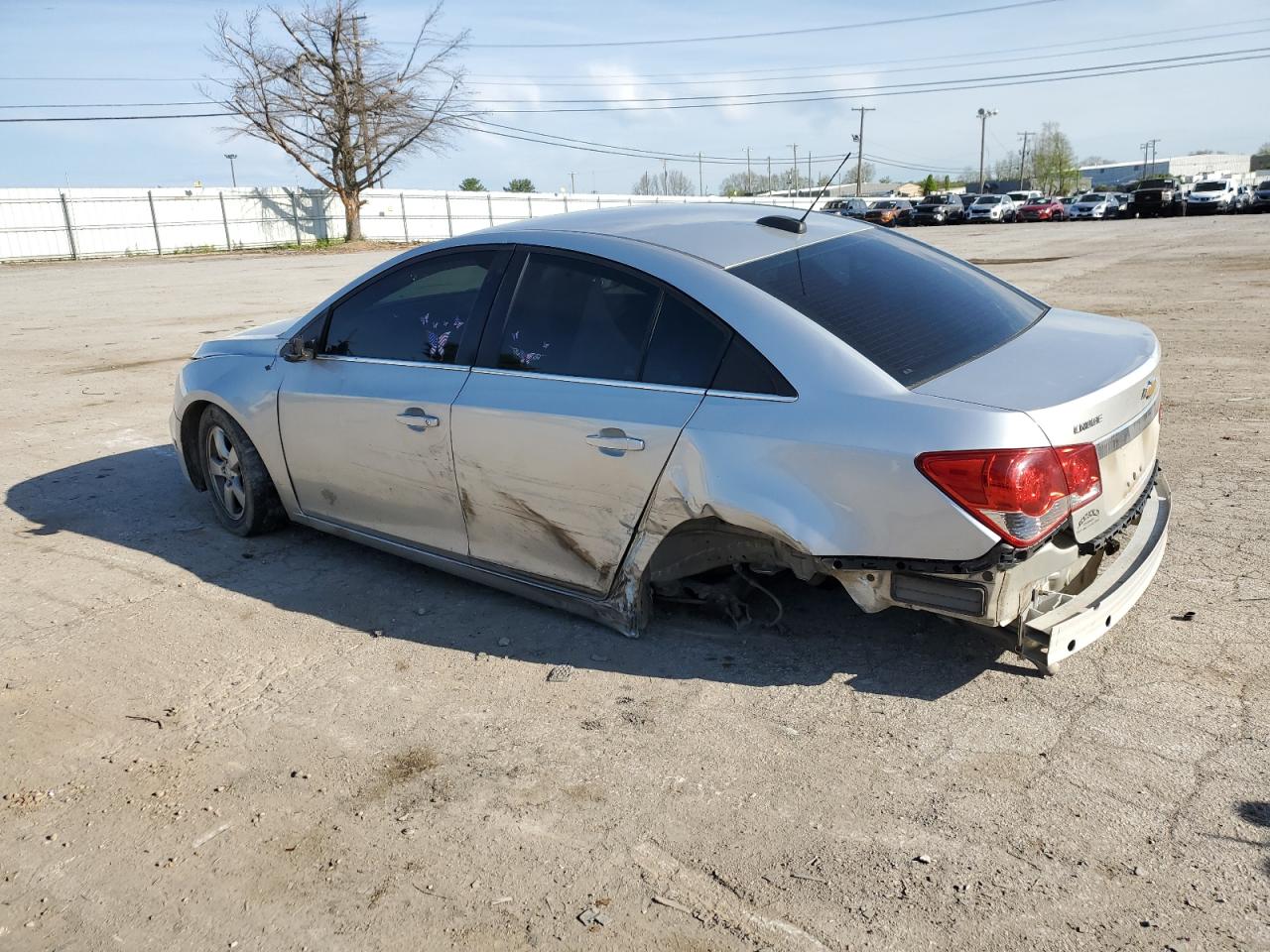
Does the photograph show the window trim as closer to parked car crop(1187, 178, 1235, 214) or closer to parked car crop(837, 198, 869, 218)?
parked car crop(1187, 178, 1235, 214)

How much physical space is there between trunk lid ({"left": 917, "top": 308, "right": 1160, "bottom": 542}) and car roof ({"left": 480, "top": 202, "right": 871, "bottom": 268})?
93 cm

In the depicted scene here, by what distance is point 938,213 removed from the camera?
56.6 meters

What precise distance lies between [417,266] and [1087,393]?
286cm

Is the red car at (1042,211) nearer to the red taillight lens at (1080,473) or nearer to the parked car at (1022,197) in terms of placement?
Answer: the parked car at (1022,197)

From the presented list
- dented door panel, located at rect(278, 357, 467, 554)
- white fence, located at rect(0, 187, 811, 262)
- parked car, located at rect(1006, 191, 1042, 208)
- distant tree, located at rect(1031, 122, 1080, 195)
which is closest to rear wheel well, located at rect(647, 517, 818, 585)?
dented door panel, located at rect(278, 357, 467, 554)

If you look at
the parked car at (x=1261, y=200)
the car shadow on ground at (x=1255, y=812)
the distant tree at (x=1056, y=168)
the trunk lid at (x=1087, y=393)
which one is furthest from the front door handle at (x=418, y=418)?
the distant tree at (x=1056, y=168)

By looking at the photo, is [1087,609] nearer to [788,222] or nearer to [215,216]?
[788,222]

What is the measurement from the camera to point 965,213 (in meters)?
58.3

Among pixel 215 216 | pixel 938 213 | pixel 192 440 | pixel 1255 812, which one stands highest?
pixel 215 216

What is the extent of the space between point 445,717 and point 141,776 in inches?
37.9

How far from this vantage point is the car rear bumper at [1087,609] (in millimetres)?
3180

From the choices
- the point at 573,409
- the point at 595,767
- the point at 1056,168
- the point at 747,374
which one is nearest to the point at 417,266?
the point at 573,409

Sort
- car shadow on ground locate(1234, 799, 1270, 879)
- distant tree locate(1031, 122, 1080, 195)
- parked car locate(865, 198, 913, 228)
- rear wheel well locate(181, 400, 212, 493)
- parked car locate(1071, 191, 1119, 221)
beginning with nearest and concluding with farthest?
car shadow on ground locate(1234, 799, 1270, 879)
rear wheel well locate(181, 400, 212, 493)
parked car locate(1071, 191, 1119, 221)
parked car locate(865, 198, 913, 228)
distant tree locate(1031, 122, 1080, 195)

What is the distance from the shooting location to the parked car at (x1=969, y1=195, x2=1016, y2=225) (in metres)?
56.9
